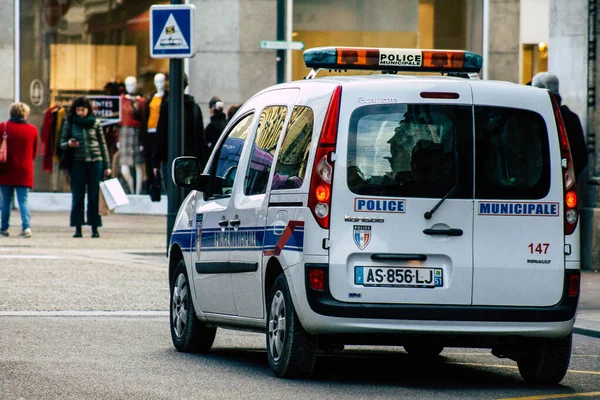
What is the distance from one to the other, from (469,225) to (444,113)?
0.63m

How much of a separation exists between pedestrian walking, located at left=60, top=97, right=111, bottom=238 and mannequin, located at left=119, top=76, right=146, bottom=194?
439 centimetres

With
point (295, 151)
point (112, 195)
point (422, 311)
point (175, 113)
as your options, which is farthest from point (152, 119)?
point (422, 311)

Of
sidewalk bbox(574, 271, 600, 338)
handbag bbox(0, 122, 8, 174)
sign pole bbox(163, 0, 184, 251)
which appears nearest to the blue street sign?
sign pole bbox(163, 0, 184, 251)

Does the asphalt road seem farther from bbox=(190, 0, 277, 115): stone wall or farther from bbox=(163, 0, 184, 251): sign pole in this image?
bbox=(190, 0, 277, 115): stone wall

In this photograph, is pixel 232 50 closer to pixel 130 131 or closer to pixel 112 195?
pixel 130 131

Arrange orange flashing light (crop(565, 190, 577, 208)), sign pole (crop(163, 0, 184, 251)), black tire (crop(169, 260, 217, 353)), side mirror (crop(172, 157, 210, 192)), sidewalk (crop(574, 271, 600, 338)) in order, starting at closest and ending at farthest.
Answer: orange flashing light (crop(565, 190, 577, 208))
side mirror (crop(172, 157, 210, 192))
black tire (crop(169, 260, 217, 353))
sidewalk (crop(574, 271, 600, 338))
sign pole (crop(163, 0, 184, 251))

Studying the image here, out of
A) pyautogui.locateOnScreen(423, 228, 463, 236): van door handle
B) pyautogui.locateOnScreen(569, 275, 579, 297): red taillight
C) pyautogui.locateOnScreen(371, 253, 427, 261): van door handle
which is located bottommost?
pyautogui.locateOnScreen(569, 275, 579, 297): red taillight

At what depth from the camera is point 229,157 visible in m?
9.73

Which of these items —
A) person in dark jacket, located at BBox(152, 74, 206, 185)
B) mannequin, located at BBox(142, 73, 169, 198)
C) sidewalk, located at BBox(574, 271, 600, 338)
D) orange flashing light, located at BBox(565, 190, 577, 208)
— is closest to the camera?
orange flashing light, located at BBox(565, 190, 577, 208)

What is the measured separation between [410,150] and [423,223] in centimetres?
40

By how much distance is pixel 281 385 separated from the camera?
8.17m

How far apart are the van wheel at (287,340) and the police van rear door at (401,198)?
12.8 inches

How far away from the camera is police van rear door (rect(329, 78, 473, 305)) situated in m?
8.12

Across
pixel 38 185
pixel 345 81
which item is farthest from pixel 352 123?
pixel 38 185
